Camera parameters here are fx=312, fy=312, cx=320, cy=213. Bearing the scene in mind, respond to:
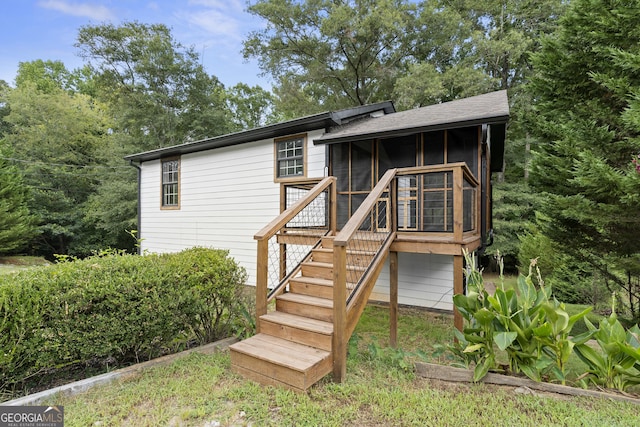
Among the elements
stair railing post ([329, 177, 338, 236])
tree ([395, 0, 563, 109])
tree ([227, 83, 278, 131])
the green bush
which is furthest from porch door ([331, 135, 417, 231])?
tree ([227, 83, 278, 131])

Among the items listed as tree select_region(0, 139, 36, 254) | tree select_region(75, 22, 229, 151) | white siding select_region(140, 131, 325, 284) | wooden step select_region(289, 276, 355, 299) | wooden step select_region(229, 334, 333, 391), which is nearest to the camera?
wooden step select_region(229, 334, 333, 391)

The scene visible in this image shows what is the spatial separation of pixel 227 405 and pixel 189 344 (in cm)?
164

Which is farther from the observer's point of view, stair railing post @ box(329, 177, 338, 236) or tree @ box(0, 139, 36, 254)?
tree @ box(0, 139, 36, 254)

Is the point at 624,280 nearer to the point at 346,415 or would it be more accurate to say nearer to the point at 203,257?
the point at 346,415

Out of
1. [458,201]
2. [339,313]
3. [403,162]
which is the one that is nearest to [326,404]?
[339,313]

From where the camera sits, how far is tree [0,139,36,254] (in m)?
13.3

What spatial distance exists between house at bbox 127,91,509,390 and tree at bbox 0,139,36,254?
6.98 metres

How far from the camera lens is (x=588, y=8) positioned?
481 centimetres

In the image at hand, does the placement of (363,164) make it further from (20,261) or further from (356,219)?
(20,261)

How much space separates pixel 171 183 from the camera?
10.5m

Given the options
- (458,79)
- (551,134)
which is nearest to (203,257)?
(551,134)

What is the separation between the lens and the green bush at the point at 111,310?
2.45 m

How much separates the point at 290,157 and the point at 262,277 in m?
4.77

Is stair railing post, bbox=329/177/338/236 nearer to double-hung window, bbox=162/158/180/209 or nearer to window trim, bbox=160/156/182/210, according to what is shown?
window trim, bbox=160/156/182/210
